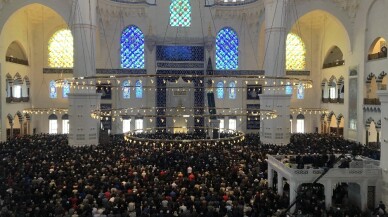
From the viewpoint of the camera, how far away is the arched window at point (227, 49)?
91.8 ft

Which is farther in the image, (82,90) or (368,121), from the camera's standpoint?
(368,121)

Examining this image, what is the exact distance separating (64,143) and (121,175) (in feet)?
Result: 29.4

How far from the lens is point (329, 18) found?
1017 inches

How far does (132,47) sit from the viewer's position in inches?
1083

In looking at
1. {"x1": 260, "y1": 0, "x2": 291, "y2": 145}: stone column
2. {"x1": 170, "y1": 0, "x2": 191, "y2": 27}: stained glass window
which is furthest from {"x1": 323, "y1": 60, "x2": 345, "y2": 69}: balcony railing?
{"x1": 170, "y1": 0, "x2": 191, "y2": 27}: stained glass window

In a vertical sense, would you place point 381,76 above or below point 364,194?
above

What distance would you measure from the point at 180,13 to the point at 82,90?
10473 millimetres

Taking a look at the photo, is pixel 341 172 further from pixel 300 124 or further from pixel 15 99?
pixel 15 99

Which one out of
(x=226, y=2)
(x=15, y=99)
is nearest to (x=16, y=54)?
(x=15, y=99)

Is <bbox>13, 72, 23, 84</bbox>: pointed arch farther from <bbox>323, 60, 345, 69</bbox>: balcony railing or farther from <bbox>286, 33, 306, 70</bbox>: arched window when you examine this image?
<bbox>323, 60, 345, 69</bbox>: balcony railing

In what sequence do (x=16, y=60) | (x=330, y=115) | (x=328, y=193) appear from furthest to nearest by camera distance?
(x=330, y=115) < (x=16, y=60) < (x=328, y=193)

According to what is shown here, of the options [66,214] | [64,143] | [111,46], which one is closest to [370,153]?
[66,214]

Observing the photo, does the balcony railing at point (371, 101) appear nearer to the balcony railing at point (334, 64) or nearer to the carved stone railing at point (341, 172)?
the balcony railing at point (334, 64)

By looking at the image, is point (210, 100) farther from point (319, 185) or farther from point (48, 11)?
point (319, 185)
